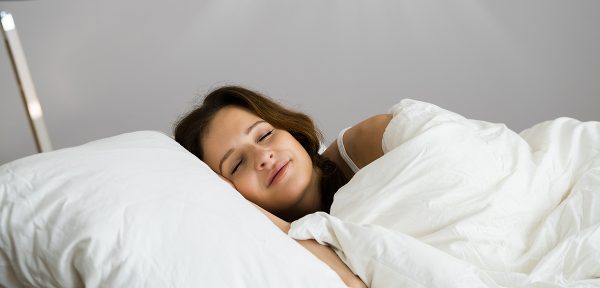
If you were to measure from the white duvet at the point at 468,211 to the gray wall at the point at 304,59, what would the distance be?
116 cm

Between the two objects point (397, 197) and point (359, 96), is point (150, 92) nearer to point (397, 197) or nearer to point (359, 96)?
point (359, 96)

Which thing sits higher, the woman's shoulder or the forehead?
the forehead

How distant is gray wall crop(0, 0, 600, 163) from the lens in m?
2.22

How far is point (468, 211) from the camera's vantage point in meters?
1.33

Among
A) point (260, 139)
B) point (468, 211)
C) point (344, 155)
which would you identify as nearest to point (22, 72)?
point (260, 139)

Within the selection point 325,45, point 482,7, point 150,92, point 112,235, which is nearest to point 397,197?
point 112,235

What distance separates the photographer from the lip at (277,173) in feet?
5.31

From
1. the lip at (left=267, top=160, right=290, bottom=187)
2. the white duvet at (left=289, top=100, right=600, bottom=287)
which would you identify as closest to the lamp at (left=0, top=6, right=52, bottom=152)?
the lip at (left=267, top=160, right=290, bottom=187)

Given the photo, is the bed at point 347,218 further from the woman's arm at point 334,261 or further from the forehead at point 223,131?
the forehead at point 223,131

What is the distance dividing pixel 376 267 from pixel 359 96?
1.93 m

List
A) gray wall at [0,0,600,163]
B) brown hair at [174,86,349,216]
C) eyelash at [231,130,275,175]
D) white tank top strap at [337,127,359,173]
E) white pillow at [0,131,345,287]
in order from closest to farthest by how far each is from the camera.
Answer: white pillow at [0,131,345,287] → eyelash at [231,130,275,175] → brown hair at [174,86,349,216] → white tank top strap at [337,127,359,173] → gray wall at [0,0,600,163]

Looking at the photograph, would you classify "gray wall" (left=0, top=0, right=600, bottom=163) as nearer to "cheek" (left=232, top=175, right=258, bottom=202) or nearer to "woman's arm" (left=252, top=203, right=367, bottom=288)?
"cheek" (left=232, top=175, right=258, bottom=202)

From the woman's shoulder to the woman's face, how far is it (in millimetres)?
191

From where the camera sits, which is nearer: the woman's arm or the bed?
the bed
